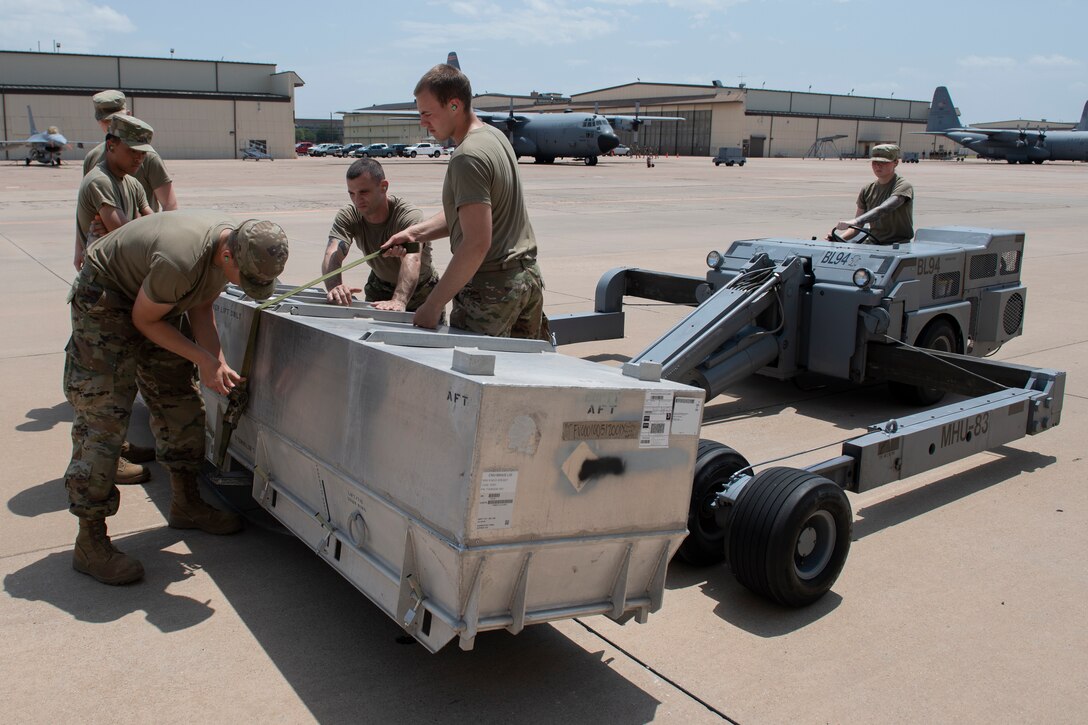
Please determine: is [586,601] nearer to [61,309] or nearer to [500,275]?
[500,275]

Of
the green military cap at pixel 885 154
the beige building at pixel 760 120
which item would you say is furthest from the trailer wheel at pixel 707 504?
the beige building at pixel 760 120

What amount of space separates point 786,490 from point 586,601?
1.07m

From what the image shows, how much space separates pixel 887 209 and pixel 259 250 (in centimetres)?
593

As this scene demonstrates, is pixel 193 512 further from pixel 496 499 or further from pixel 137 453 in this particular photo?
pixel 496 499

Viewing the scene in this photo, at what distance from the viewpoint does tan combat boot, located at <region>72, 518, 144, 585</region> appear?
3855mm

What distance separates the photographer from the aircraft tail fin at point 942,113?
79.9 meters

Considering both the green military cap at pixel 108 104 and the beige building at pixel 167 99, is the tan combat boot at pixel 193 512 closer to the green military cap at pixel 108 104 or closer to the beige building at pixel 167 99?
the green military cap at pixel 108 104

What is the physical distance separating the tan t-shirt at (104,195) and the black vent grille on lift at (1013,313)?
Answer: 656cm

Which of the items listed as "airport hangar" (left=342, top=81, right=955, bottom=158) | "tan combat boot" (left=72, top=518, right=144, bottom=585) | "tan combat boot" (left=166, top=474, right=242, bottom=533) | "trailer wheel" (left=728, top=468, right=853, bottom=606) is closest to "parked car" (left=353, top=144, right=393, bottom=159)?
"airport hangar" (left=342, top=81, right=955, bottom=158)

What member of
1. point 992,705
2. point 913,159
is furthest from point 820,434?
point 913,159

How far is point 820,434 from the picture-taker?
631cm

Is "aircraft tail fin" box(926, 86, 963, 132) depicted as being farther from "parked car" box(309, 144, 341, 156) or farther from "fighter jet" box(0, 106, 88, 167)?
"fighter jet" box(0, 106, 88, 167)

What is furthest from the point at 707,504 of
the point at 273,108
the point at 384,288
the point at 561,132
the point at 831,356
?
the point at 273,108

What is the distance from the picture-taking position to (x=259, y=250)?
11.6 ft
